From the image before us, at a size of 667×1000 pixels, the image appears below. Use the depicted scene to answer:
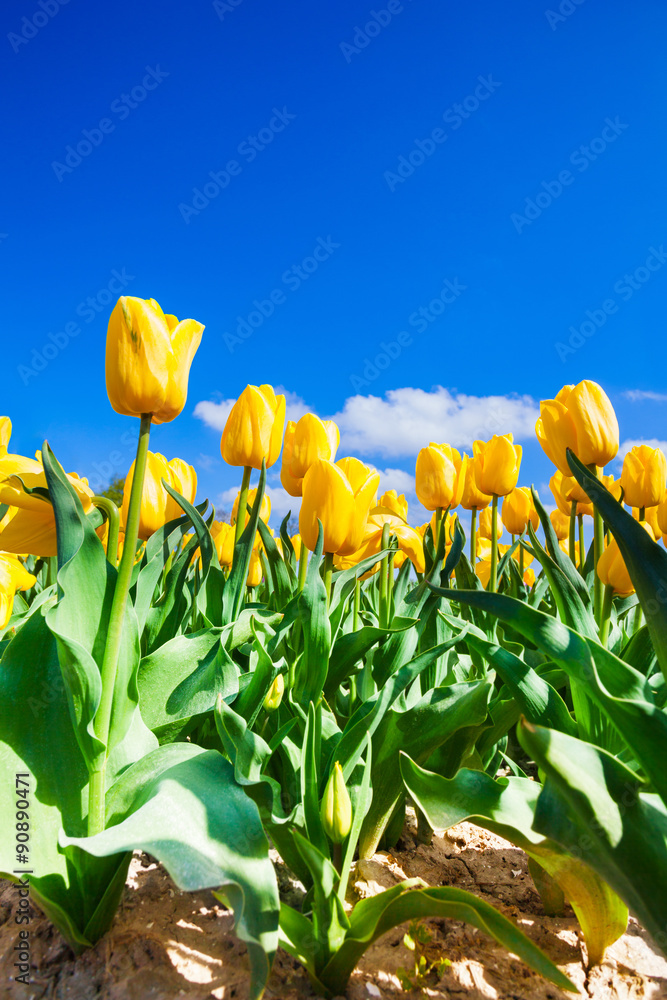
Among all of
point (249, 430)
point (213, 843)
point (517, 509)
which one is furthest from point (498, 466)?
point (213, 843)

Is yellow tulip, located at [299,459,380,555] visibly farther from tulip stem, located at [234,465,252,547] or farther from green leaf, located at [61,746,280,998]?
green leaf, located at [61,746,280,998]

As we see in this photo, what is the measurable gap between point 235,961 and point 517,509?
380cm

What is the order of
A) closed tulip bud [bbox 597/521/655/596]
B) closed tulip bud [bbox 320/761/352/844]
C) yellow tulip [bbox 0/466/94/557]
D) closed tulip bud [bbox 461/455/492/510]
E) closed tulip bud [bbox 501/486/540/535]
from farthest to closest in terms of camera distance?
closed tulip bud [bbox 501/486/540/535]
closed tulip bud [bbox 461/455/492/510]
closed tulip bud [bbox 597/521/655/596]
yellow tulip [bbox 0/466/94/557]
closed tulip bud [bbox 320/761/352/844]

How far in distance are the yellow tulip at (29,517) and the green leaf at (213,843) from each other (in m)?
0.67

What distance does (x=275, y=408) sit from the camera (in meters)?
2.63

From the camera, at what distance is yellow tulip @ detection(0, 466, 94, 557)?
1473 mm

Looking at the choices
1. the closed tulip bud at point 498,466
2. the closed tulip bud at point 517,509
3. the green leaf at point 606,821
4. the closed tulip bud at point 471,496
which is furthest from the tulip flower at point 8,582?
the closed tulip bud at point 517,509

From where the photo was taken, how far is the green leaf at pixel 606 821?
102cm

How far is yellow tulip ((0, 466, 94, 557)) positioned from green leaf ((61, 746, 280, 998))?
666 mm

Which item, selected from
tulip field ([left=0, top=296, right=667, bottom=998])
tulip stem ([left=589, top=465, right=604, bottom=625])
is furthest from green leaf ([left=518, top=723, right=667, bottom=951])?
tulip stem ([left=589, top=465, right=604, bottom=625])

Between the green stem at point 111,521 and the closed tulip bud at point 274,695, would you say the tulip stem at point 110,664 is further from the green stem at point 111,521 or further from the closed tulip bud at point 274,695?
the closed tulip bud at point 274,695

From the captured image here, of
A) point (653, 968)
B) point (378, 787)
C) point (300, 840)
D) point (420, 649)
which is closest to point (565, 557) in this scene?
point (420, 649)

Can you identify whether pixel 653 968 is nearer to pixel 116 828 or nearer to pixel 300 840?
pixel 300 840

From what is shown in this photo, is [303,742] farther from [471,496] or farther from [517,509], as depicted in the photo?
[517,509]
